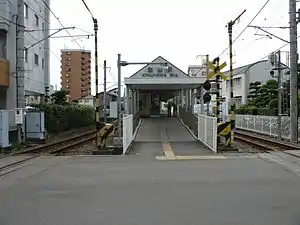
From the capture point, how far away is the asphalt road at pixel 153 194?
7.39 m

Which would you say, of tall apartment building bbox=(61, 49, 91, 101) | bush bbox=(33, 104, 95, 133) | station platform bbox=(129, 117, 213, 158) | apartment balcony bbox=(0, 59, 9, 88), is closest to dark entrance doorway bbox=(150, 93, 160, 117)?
tall apartment building bbox=(61, 49, 91, 101)

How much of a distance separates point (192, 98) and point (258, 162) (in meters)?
27.0

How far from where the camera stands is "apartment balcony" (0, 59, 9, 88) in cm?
2811

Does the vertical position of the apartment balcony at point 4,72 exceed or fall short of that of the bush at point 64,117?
it exceeds it

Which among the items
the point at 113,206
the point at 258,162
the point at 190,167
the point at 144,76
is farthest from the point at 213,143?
the point at 144,76

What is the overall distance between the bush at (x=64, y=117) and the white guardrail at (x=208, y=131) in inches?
508

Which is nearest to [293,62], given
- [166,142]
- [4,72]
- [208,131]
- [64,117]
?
[208,131]

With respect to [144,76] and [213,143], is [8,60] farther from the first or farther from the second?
[213,143]

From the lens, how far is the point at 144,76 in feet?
119

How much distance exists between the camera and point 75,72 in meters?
88.6

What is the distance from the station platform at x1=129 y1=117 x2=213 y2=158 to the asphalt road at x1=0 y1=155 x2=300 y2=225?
603cm

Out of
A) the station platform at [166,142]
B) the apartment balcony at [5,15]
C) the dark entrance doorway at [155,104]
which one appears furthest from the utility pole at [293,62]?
the dark entrance doorway at [155,104]

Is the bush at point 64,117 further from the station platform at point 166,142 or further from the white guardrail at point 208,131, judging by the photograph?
the white guardrail at point 208,131

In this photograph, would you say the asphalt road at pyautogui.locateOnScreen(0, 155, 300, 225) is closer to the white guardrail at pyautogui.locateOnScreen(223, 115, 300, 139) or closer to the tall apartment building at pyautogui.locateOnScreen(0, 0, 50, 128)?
the tall apartment building at pyautogui.locateOnScreen(0, 0, 50, 128)
